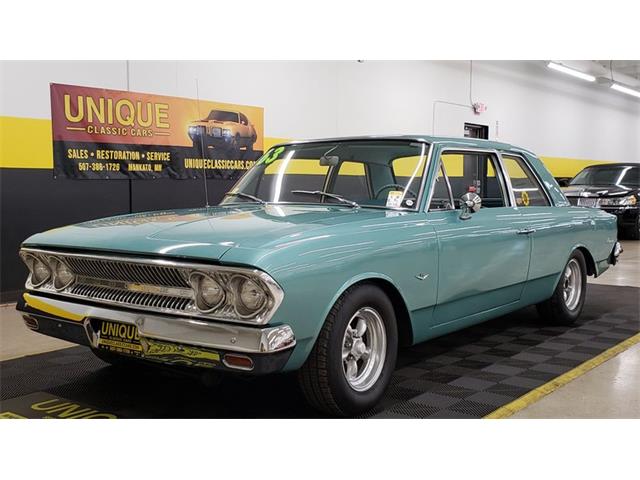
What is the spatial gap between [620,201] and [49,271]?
1055 centimetres

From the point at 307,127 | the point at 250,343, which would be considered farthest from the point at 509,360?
the point at 307,127

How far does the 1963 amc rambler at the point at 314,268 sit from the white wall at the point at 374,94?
3.39 m

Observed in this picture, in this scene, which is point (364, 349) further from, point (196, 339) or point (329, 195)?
point (329, 195)

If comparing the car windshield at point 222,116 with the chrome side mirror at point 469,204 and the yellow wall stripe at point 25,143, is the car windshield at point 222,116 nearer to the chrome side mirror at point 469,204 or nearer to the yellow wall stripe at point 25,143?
the yellow wall stripe at point 25,143

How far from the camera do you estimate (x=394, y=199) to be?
12.1 feet

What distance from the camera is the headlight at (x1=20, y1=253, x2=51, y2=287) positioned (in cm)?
328

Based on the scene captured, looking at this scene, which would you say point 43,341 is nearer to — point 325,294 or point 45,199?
point 45,199

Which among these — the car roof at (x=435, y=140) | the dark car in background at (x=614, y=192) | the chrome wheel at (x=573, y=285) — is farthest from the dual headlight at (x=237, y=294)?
the dark car in background at (x=614, y=192)

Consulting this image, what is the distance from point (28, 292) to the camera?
10.8 feet

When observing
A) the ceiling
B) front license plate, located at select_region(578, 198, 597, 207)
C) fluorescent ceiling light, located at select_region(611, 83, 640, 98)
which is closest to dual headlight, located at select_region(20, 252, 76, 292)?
front license plate, located at select_region(578, 198, 597, 207)

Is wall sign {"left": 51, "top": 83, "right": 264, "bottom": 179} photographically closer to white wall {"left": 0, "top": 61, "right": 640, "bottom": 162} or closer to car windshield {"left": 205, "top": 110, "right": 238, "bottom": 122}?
car windshield {"left": 205, "top": 110, "right": 238, "bottom": 122}

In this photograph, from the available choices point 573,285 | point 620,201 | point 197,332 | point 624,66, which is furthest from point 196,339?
point 624,66

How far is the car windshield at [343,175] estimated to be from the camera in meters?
3.76

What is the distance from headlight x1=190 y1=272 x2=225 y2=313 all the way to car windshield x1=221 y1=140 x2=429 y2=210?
117cm
